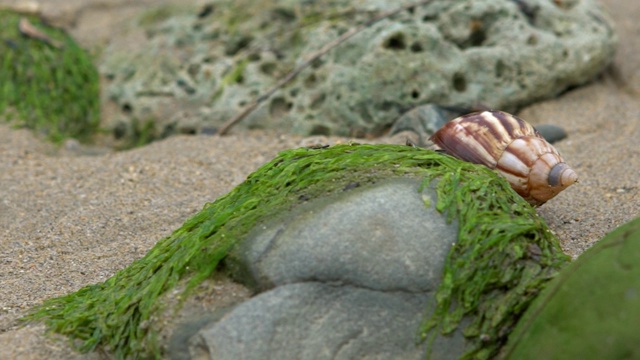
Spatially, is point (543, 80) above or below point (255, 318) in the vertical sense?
below

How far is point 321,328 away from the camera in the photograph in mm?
2729

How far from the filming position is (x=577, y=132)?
5.34 m

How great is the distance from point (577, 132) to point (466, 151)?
202cm

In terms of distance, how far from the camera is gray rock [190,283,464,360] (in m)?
2.70

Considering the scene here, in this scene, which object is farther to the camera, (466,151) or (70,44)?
(70,44)

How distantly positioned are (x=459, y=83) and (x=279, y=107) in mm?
1260

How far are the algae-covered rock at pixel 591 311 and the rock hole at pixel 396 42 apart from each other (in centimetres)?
313

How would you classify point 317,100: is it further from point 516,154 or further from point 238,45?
point 516,154

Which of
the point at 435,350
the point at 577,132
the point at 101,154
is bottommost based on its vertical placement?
the point at 577,132

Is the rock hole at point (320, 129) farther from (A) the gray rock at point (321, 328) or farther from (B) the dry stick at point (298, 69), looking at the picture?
(A) the gray rock at point (321, 328)

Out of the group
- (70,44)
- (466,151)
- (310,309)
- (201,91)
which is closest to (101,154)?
(201,91)

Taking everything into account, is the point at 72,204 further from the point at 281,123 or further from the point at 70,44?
the point at 70,44

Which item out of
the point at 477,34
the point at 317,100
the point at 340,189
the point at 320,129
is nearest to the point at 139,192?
the point at 320,129

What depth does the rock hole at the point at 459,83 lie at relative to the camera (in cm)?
563
